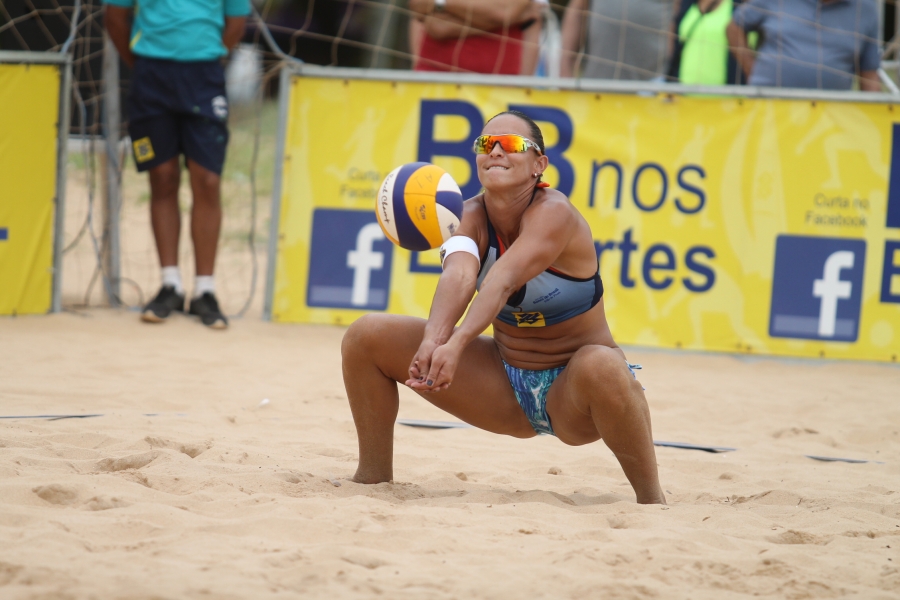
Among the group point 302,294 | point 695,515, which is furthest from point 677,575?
point 302,294

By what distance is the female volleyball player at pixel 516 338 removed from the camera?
117 inches

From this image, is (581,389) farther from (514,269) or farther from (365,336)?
(365,336)

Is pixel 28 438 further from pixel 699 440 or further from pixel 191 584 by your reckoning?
pixel 699 440

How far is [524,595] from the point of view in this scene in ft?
7.27

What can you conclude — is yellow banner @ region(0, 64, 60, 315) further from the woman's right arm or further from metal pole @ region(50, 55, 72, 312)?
the woman's right arm

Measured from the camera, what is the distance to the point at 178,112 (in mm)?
6250

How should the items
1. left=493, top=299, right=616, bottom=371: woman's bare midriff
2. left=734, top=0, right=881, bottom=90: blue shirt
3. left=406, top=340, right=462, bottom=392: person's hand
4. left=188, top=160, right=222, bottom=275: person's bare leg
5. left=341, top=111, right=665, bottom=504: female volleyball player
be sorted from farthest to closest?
1. left=734, top=0, right=881, bottom=90: blue shirt
2. left=188, top=160, right=222, bottom=275: person's bare leg
3. left=493, top=299, right=616, bottom=371: woman's bare midriff
4. left=341, top=111, right=665, bottom=504: female volleyball player
5. left=406, top=340, right=462, bottom=392: person's hand

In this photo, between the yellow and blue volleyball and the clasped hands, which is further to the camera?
the yellow and blue volleyball

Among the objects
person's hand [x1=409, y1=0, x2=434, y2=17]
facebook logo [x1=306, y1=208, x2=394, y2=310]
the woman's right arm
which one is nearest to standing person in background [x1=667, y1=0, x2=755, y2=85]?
person's hand [x1=409, y1=0, x2=434, y2=17]

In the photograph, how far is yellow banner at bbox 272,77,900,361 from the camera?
615cm

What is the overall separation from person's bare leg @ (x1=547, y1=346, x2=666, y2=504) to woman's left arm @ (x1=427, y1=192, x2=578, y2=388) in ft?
1.02

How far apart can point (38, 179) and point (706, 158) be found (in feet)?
14.0

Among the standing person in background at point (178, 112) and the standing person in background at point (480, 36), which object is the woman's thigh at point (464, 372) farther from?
the standing person in background at point (480, 36)

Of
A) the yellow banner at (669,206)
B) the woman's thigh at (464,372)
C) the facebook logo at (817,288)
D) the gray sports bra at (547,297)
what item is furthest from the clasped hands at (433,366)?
the facebook logo at (817,288)
